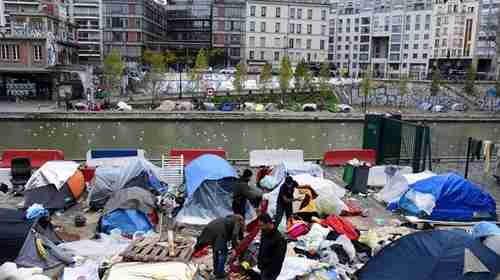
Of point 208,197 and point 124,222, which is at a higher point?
point 208,197

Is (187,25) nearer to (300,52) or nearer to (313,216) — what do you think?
(300,52)

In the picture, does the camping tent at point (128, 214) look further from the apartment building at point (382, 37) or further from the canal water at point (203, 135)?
the apartment building at point (382, 37)

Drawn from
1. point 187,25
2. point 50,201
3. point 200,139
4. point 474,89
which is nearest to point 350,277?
point 50,201

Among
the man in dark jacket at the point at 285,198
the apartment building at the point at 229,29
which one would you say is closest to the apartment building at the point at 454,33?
the apartment building at the point at 229,29

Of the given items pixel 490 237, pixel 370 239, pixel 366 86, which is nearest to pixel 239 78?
pixel 366 86

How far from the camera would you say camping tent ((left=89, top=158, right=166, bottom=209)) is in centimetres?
1082

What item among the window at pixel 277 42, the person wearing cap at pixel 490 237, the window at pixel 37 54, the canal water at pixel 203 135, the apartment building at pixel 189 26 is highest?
the apartment building at pixel 189 26

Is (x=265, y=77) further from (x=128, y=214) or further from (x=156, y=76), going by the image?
(x=128, y=214)

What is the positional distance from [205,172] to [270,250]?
4.64 metres

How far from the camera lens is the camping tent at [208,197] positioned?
9930mm

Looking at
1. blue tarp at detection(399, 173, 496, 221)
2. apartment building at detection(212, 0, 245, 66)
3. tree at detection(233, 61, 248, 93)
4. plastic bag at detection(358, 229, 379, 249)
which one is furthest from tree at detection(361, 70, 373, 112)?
plastic bag at detection(358, 229, 379, 249)

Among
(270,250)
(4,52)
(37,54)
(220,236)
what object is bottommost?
(220,236)

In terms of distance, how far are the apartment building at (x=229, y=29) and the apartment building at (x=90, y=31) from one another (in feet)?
57.8

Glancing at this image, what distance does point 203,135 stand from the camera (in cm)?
2823
